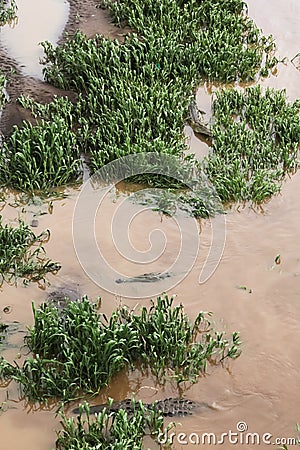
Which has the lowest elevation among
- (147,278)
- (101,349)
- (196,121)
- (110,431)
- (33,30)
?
(110,431)

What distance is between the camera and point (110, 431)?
14.6ft

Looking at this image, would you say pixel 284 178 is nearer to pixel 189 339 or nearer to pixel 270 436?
pixel 189 339

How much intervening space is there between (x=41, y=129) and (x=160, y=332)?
359cm

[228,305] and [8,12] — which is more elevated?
[8,12]

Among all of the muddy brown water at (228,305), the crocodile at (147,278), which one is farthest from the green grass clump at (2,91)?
the crocodile at (147,278)

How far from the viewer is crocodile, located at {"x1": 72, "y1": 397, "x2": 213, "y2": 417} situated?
4648 mm

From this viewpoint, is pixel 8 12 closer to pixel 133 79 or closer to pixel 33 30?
pixel 33 30

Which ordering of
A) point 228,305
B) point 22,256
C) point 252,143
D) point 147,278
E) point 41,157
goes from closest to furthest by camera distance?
point 228,305
point 147,278
point 22,256
point 41,157
point 252,143

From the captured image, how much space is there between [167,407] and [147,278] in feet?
5.12

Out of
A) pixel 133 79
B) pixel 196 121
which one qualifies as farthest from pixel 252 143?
pixel 133 79

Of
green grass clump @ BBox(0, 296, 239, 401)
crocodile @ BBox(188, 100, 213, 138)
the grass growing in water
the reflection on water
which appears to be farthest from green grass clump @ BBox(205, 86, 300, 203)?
the reflection on water

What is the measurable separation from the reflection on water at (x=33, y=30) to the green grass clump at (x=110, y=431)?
6.20 m

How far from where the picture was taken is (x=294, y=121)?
7855mm

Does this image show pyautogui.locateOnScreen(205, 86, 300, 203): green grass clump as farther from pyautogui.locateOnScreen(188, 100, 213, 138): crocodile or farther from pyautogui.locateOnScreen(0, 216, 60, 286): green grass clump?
pyautogui.locateOnScreen(0, 216, 60, 286): green grass clump
